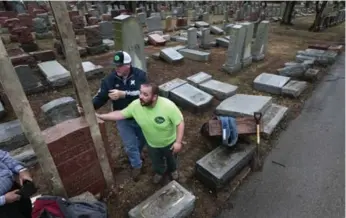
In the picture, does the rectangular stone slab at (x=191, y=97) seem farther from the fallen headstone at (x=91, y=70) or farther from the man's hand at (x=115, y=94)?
the fallen headstone at (x=91, y=70)

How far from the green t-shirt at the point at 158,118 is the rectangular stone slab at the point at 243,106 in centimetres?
219

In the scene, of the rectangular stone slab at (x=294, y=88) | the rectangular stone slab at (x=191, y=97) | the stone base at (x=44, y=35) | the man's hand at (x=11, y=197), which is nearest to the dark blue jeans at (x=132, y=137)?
the man's hand at (x=11, y=197)

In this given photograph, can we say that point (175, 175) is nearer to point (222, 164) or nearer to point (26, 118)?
point (222, 164)

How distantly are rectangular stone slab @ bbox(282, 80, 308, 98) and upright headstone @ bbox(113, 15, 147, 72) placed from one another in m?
3.91

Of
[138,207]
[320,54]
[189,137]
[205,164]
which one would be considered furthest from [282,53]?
[138,207]

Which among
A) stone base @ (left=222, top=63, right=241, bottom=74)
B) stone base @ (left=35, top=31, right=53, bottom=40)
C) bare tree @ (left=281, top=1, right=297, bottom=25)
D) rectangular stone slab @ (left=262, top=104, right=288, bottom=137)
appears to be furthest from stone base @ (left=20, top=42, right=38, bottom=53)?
bare tree @ (left=281, top=1, right=297, bottom=25)

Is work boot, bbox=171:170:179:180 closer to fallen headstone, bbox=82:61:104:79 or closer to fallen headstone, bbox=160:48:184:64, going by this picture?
fallen headstone, bbox=82:61:104:79

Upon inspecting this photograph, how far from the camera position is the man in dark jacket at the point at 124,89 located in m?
3.06

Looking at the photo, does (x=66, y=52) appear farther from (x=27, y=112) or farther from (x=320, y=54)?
(x=320, y=54)

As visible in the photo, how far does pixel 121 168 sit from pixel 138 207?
1094 millimetres

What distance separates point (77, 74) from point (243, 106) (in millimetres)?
3596

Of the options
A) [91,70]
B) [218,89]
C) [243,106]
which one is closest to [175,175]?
[243,106]

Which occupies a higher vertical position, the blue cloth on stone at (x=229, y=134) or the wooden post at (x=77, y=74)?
the wooden post at (x=77, y=74)

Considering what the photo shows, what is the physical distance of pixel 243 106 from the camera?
510 cm
